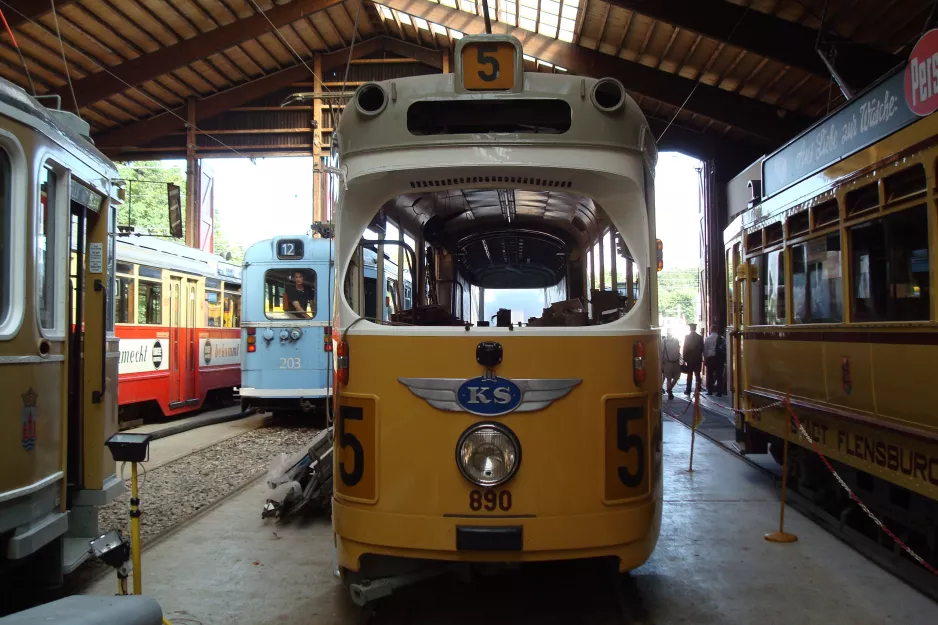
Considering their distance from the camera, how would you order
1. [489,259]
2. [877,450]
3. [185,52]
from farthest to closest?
[185,52] → [489,259] → [877,450]

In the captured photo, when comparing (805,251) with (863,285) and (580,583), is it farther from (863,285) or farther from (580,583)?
(580,583)

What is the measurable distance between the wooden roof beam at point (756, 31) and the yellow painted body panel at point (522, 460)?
8978mm

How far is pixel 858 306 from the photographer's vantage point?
5.02 m

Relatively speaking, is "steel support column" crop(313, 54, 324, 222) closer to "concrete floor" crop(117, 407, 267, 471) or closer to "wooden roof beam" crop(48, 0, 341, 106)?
"wooden roof beam" crop(48, 0, 341, 106)

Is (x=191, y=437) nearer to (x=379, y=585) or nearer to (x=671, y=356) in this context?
(x=379, y=585)

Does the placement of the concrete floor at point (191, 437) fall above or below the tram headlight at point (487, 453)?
below

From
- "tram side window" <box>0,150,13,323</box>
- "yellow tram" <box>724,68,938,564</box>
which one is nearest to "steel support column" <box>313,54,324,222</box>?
"yellow tram" <box>724,68,938,564</box>

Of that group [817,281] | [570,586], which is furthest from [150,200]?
[570,586]

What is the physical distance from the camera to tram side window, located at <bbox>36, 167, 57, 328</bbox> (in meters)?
3.61

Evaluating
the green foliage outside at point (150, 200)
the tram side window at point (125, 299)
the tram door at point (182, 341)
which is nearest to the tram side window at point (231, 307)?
the tram door at point (182, 341)

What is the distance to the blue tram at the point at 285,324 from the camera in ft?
36.8

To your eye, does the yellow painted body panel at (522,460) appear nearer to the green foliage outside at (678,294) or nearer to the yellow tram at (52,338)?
the yellow tram at (52,338)

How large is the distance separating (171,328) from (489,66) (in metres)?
9.88

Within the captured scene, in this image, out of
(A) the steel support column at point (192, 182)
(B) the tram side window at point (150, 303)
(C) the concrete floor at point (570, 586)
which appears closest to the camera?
(C) the concrete floor at point (570, 586)
